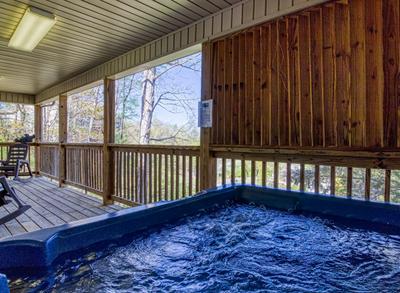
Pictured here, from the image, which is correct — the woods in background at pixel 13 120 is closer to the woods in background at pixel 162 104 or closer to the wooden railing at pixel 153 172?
the woods in background at pixel 162 104

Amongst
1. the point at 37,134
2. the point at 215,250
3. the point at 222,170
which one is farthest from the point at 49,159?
the point at 215,250

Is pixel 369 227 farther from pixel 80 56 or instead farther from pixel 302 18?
pixel 80 56

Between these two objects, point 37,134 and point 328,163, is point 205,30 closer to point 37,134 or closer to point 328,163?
point 328,163

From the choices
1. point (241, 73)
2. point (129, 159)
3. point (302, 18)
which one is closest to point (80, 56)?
point (129, 159)

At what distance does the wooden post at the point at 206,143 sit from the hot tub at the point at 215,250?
995 mm

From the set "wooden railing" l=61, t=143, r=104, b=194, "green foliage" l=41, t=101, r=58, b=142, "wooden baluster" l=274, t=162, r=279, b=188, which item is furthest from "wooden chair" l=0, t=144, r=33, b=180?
"wooden baluster" l=274, t=162, r=279, b=188

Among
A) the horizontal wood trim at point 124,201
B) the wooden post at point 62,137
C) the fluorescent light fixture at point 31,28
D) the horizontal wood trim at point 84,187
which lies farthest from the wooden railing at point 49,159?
the fluorescent light fixture at point 31,28

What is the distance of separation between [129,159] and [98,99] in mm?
6870

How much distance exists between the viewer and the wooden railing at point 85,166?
17.2ft

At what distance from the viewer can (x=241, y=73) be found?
2.88 metres

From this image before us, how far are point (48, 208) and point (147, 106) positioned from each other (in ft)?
17.8

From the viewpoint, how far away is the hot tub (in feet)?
3.88

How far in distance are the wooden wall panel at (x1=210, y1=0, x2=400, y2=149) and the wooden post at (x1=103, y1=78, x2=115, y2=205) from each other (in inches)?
100

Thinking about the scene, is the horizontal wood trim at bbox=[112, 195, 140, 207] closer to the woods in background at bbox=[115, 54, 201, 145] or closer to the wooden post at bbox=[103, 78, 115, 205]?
the wooden post at bbox=[103, 78, 115, 205]
